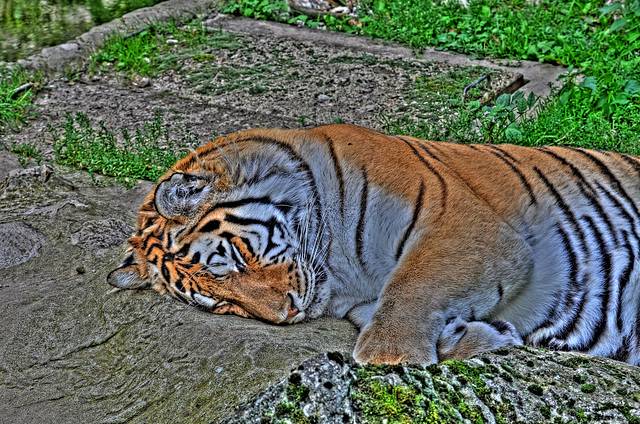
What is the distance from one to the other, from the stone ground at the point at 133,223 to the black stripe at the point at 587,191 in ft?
4.43

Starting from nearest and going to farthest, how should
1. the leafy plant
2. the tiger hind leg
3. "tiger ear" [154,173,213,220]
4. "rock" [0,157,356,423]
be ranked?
1. "rock" [0,157,356,423]
2. the tiger hind leg
3. "tiger ear" [154,173,213,220]
4. the leafy plant

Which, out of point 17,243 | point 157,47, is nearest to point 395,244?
point 17,243

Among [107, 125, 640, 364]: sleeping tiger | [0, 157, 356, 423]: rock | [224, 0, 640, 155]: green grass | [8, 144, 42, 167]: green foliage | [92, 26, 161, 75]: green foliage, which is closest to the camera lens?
[0, 157, 356, 423]: rock

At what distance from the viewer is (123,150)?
197 inches

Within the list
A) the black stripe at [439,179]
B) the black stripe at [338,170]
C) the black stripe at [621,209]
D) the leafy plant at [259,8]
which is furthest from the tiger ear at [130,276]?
the leafy plant at [259,8]

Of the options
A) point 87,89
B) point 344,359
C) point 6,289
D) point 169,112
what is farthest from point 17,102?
point 344,359

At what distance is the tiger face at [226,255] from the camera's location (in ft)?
8.66

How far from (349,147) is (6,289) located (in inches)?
77.2

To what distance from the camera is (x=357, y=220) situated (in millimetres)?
2826

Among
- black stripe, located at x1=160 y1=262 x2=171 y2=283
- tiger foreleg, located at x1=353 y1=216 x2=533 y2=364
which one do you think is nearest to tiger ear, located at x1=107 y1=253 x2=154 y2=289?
black stripe, located at x1=160 y1=262 x2=171 y2=283

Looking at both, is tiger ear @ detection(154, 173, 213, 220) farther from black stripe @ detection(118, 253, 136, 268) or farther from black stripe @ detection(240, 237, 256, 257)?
black stripe @ detection(118, 253, 136, 268)

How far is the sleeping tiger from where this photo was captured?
258cm

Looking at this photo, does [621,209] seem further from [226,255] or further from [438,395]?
[438,395]

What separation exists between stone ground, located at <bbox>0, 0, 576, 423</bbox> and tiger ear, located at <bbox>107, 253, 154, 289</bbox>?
0.09 meters
